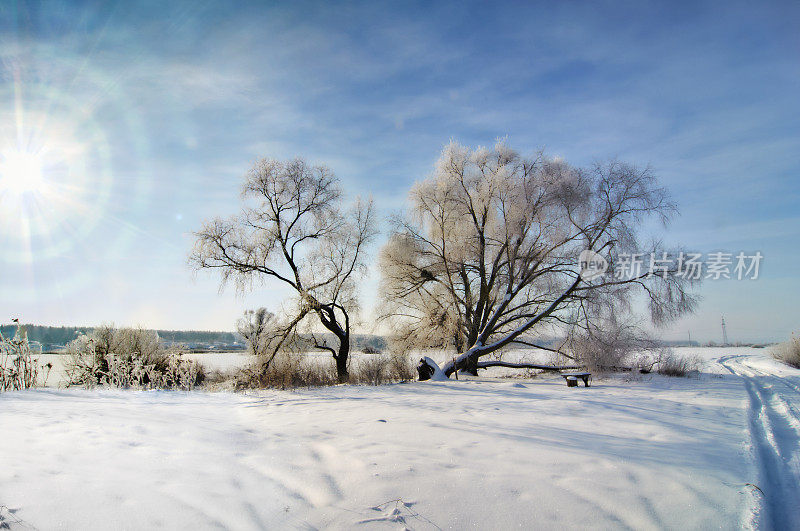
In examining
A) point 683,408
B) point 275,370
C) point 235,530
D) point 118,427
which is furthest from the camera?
point 275,370

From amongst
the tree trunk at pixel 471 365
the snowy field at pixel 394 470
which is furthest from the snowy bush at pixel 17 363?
the tree trunk at pixel 471 365

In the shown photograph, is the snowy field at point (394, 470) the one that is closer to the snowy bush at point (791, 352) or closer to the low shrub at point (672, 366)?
the low shrub at point (672, 366)

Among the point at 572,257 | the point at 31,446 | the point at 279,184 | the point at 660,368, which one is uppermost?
the point at 279,184

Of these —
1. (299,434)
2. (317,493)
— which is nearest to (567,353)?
(299,434)

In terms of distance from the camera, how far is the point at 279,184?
15766mm

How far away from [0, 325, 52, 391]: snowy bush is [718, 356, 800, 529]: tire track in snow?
12.5 meters

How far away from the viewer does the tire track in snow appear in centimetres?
302

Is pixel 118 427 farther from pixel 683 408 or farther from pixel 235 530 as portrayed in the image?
pixel 683 408

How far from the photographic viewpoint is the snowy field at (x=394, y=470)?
2.65m

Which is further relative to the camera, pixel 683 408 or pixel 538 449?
pixel 683 408

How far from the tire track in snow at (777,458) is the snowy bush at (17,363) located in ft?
41.0

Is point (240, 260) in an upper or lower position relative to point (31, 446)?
upper

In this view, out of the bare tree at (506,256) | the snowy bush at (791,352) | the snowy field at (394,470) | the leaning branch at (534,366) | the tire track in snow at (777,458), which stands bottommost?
the snowy bush at (791,352)

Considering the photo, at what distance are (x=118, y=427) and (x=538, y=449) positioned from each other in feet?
15.9
